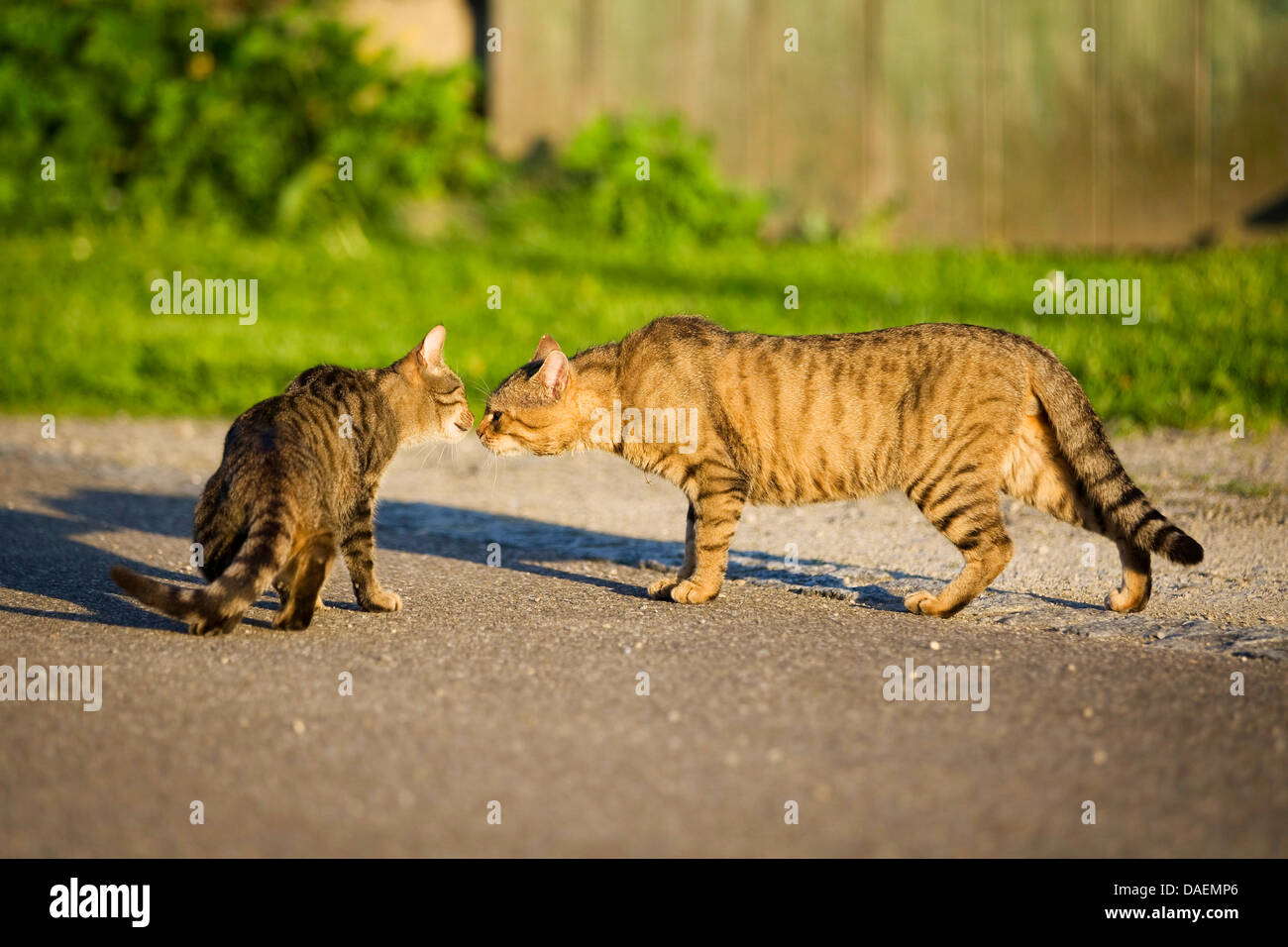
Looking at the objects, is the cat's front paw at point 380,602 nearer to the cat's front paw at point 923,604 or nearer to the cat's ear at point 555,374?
the cat's ear at point 555,374

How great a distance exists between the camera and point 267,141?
41.7 ft

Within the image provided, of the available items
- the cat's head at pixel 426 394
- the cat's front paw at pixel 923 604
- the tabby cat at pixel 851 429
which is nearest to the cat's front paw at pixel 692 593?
the tabby cat at pixel 851 429

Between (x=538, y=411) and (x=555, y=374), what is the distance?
0.62ft

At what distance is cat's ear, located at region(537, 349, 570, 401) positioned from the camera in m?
5.49

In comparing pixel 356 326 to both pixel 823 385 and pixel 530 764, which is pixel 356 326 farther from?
pixel 530 764

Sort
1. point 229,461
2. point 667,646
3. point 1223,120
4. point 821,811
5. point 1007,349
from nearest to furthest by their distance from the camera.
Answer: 1. point 821,811
2. point 667,646
3. point 229,461
4. point 1007,349
5. point 1223,120

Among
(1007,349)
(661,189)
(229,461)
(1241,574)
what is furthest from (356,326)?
(1241,574)

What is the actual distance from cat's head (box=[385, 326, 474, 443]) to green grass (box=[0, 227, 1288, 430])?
1.88 m

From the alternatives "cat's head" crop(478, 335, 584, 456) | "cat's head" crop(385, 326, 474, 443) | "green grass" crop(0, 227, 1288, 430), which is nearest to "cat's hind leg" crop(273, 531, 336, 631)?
"cat's head" crop(385, 326, 474, 443)

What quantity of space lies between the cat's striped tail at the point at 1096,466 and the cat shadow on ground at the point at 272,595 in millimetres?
426

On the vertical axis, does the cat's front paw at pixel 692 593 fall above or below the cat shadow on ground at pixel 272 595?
below

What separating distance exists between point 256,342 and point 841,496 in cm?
577

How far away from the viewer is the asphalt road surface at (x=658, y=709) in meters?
3.15

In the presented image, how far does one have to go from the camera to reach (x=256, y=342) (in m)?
9.80
